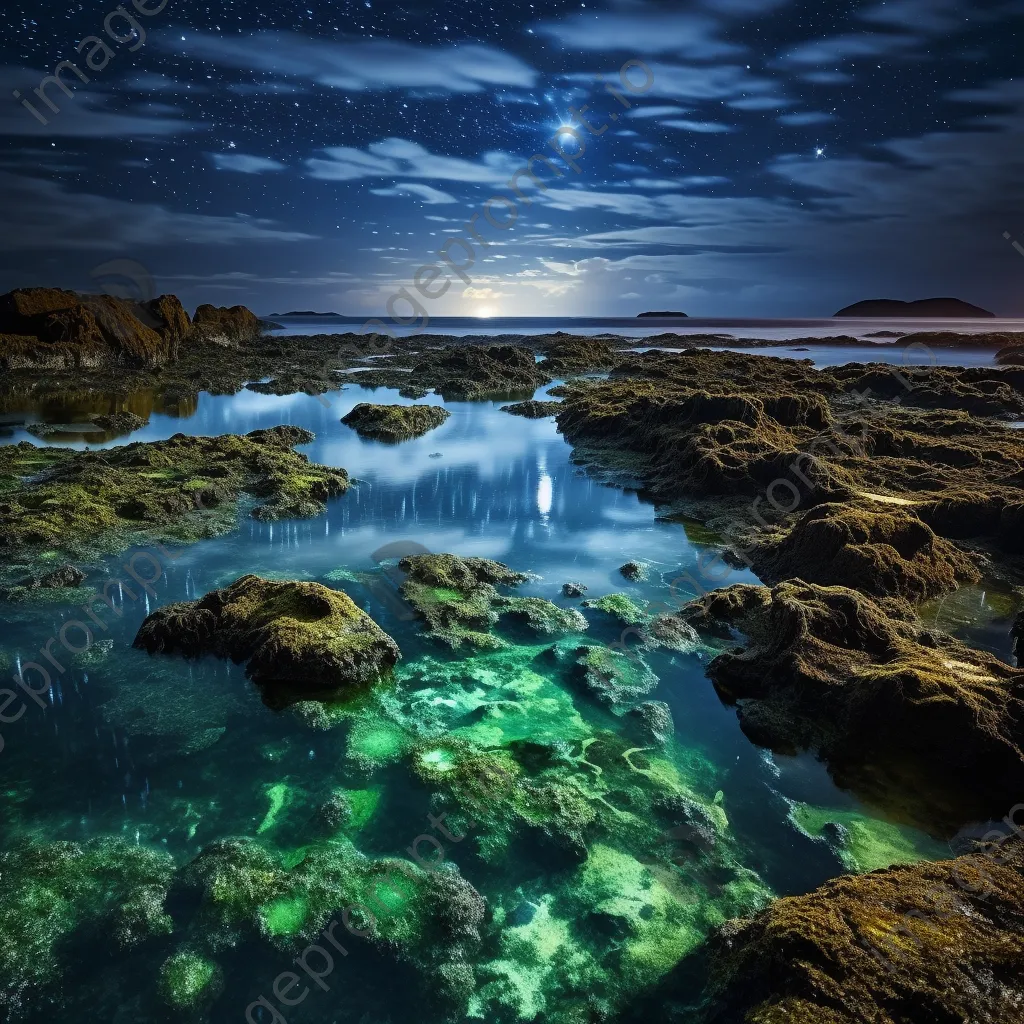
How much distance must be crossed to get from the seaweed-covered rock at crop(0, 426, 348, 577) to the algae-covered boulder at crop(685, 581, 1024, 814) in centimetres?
903

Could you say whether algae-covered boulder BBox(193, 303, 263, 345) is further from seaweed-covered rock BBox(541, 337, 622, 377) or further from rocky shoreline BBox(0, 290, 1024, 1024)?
rocky shoreline BBox(0, 290, 1024, 1024)

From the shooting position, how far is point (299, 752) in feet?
19.4

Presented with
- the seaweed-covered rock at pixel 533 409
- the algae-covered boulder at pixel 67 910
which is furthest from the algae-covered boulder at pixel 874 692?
the seaweed-covered rock at pixel 533 409

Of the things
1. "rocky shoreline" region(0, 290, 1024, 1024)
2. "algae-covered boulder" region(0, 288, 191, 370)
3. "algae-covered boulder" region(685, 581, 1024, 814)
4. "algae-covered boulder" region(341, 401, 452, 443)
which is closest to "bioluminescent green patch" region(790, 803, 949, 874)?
"rocky shoreline" region(0, 290, 1024, 1024)

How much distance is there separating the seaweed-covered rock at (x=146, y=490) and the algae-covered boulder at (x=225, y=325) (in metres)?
38.3

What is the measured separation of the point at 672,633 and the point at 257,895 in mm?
5539

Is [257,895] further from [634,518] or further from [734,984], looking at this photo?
[634,518]

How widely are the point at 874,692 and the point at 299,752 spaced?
541 centimetres

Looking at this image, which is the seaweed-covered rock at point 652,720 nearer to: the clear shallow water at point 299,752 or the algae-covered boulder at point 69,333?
the clear shallow water at point 299,752

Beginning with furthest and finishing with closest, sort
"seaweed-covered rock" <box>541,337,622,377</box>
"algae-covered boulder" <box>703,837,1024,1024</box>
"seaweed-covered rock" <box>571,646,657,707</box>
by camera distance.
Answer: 1. "seaweed-covered rock" <box>541,337,622,377</box>
2. "seaweed-covered rock" <box>571,646,657,707</box>
3. "algae-covered boulder" <box>703,837,1024,1024</box>

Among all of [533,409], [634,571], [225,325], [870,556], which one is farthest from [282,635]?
[225,325]

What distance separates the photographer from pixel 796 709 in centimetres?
654

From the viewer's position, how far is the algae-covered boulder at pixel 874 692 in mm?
5453

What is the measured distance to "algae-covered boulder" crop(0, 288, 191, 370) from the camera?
3112 cm
